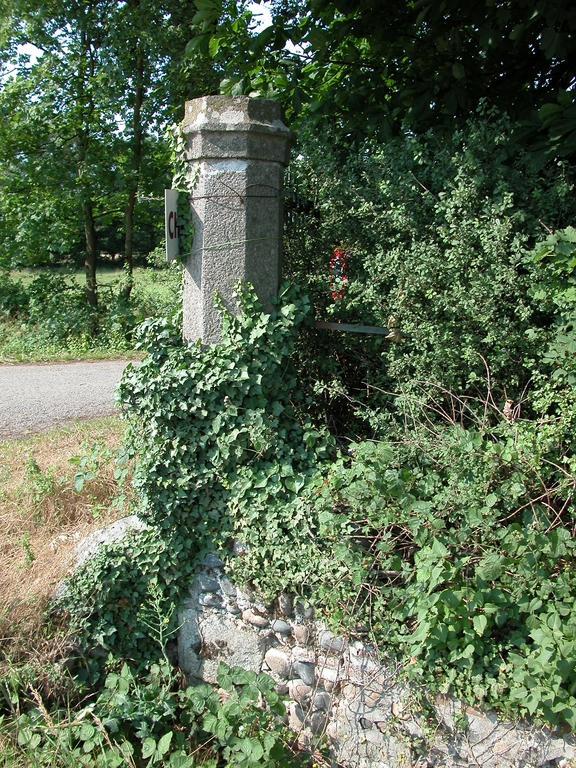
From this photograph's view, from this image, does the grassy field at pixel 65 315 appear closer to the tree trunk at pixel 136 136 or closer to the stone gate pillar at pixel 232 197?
the tree trunk at pixel 136 136

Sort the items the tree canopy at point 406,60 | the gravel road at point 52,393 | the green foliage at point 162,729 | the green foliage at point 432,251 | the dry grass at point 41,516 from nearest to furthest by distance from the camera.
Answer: the green foliage at point 162,729
the green foliage at point 432,251
the dry grass at point 41,516
the tree canopy at point 406,60
the gravel road at point 52,393

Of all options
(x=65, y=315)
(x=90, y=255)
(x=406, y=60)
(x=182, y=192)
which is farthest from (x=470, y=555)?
(x=90, y=255)

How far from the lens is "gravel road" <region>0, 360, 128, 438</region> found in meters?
6.29

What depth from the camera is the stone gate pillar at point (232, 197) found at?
354cm

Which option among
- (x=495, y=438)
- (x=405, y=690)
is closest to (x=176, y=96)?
(x=495, y=438)

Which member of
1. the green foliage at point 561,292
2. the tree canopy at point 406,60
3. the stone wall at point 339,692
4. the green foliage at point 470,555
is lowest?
the stone wall at point 339,692

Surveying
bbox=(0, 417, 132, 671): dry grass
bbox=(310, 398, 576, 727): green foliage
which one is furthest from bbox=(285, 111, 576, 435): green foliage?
bbox=(0, 417, 132, 671): dry grass

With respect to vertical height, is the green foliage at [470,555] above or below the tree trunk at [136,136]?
below

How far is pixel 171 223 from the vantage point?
3682 mm

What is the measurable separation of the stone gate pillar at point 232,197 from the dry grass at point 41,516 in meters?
1.53

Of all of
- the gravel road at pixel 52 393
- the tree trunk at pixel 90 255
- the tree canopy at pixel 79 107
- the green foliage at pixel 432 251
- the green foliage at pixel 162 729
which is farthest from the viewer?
the tree trunk at pixel 90 255

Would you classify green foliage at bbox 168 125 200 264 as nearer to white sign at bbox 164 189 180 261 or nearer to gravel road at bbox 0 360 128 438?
white sign at bbox 164 189 180 261

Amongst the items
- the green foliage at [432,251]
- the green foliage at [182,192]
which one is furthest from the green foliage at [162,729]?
the green foliage at [182,192]

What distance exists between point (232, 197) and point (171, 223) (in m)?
0.38
